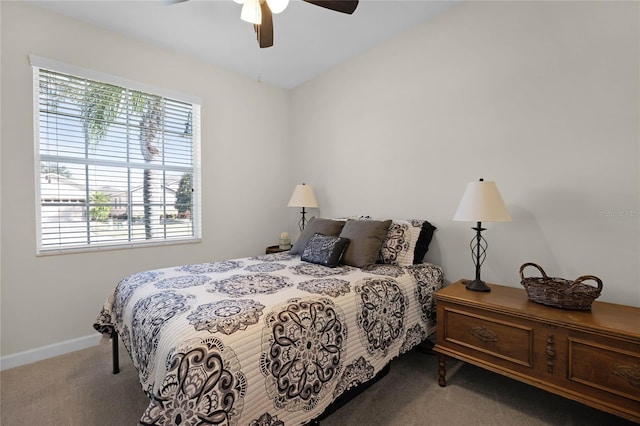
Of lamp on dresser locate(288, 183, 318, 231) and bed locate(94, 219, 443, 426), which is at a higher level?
lamp on dresser locate(288, 183, 318, 231)

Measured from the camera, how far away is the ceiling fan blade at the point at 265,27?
72.8 inches

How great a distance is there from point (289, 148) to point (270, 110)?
0.55 metres

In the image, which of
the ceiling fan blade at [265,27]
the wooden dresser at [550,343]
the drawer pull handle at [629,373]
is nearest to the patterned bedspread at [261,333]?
the wooden dresser at [550,343]

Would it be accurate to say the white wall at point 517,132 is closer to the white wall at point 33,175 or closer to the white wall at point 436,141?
the white wall at point 436,141

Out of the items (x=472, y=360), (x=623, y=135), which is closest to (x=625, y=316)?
(x=472, y=360)

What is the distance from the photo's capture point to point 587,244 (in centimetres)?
183

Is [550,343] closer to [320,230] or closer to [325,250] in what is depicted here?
[325,250]

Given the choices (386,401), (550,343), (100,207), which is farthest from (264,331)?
(100,207)

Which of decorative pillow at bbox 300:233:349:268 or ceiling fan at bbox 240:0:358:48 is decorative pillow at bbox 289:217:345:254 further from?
ceiling fan at bbox 240:0:358:48

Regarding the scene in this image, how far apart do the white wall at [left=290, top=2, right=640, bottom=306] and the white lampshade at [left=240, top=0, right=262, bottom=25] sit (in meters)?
1.47

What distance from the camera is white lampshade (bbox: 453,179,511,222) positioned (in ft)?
6.02

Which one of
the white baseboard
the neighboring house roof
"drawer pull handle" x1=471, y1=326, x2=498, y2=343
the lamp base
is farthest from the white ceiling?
the white baseboard

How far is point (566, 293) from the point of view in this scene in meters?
1.56

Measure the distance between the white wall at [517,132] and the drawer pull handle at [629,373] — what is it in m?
0.60
